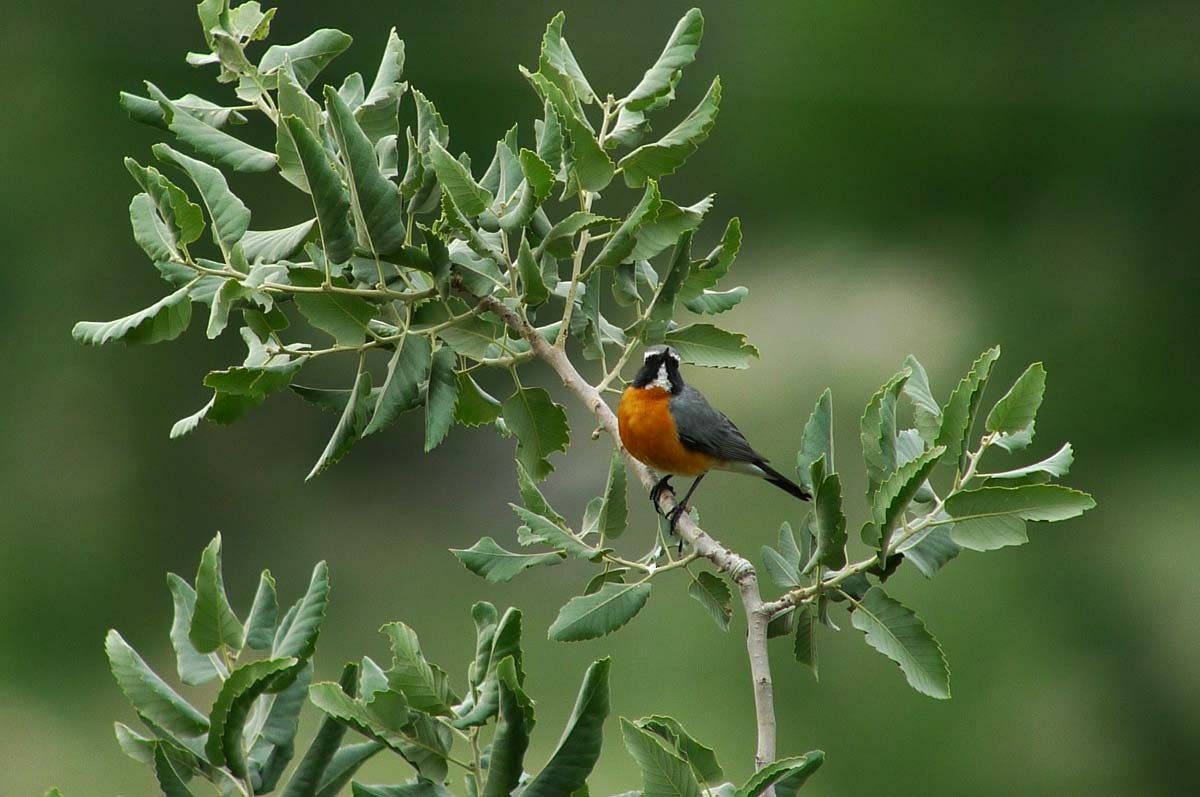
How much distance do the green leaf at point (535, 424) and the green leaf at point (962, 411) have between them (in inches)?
15.6

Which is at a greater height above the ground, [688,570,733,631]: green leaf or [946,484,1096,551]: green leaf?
[946,484,1096,551]: green leaf

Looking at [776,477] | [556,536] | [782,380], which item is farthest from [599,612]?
[782,380]

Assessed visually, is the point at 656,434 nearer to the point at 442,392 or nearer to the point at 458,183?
the point at 442,392

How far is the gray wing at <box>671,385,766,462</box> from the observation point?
1755 millimetres

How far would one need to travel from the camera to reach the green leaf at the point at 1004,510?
0.78 meters

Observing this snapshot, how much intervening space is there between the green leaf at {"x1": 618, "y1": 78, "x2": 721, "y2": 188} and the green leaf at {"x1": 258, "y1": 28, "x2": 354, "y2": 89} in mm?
287

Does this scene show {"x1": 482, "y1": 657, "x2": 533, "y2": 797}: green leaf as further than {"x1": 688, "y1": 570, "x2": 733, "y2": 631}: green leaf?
No

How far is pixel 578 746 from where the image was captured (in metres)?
0.72

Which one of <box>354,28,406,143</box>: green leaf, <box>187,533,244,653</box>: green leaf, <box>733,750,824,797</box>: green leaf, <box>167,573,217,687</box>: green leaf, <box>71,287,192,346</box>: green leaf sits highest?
<box>354,28,406,143</box>: green leaf

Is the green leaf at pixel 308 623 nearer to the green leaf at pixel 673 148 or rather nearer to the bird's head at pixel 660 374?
the green leaf at pixel 673 148

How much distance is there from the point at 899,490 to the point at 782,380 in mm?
2880

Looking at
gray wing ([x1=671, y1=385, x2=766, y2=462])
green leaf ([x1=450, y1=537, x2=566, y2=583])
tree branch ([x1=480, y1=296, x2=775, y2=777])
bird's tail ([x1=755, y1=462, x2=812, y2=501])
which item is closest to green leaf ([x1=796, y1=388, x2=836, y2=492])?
tree branch ([x1=480, y1=296, x2=775, y2=777])

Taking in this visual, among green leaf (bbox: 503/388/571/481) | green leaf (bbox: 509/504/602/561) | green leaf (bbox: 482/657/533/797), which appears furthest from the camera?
green leaf (bbox: 503/388/571/481)

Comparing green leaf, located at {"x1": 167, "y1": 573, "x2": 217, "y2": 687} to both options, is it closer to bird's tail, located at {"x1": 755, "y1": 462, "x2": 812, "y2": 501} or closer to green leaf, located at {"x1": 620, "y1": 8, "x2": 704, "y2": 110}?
green leaf, located at {"x1": 620, "y1": 8, "x2": 704, "y2": 110}
